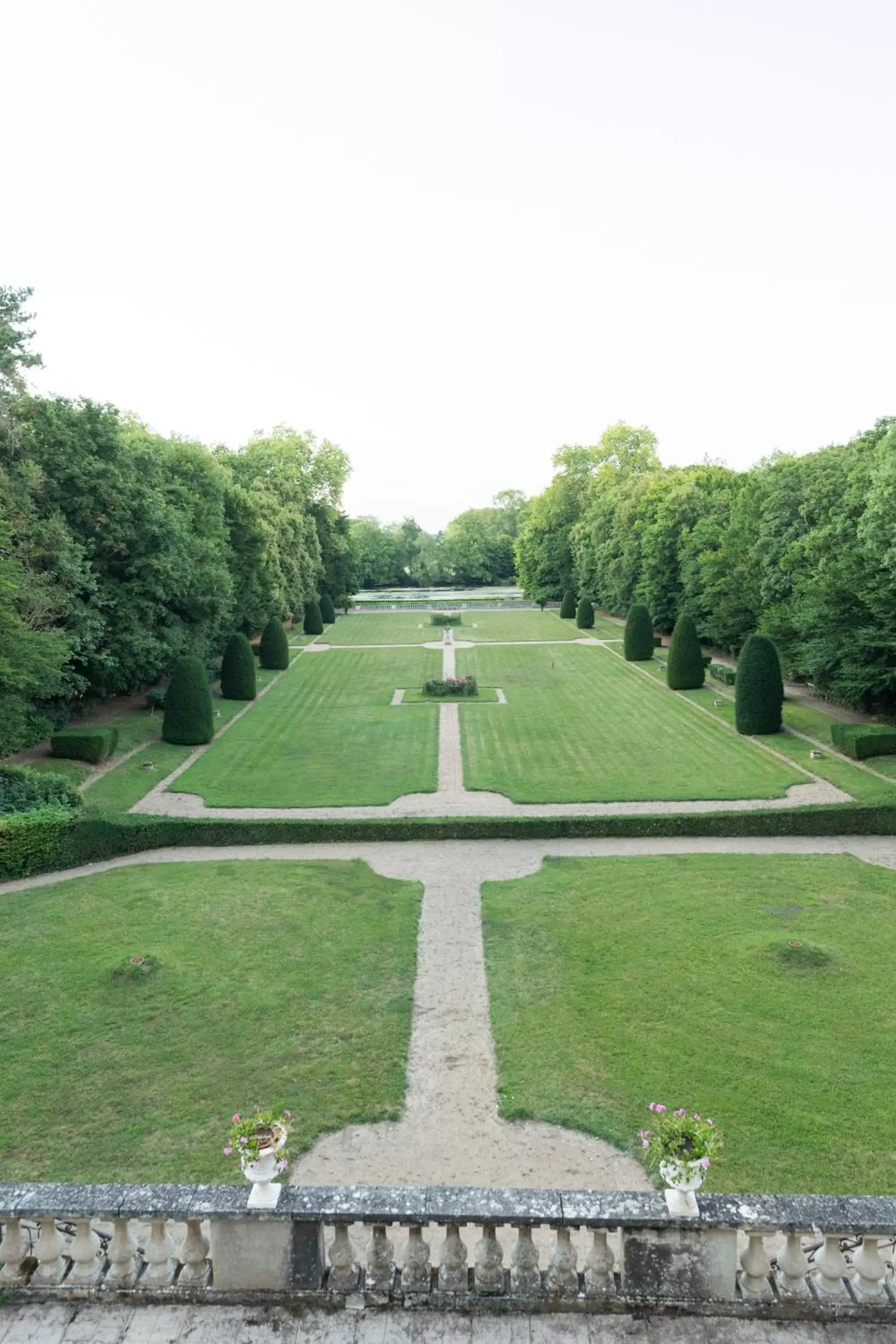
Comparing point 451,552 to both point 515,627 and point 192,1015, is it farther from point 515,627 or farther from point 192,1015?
point 192,1015

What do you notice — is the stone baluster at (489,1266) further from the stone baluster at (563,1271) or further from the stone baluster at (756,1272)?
the stone baluster at (756,1272)

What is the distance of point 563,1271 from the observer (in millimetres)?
5852

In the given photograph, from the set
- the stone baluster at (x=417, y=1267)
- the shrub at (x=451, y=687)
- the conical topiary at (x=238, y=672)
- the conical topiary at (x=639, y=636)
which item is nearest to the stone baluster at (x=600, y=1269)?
the stone baluster at (x=417, y=1267)

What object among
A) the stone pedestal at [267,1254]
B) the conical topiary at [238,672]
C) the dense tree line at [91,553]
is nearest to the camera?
the stone pedestal at [267,1254]

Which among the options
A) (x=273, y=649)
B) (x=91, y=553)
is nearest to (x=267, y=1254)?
(x=91, y=553)

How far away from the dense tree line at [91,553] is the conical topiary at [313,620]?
2186cm

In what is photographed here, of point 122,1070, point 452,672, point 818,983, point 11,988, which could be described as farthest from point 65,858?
point 452,672

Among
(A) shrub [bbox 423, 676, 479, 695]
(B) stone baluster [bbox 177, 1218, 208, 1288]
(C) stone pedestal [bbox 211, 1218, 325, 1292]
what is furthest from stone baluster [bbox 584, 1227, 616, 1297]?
(A) shrub [bbox 423, 676, 479, 695]

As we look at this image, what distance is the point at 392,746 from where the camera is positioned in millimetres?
32250

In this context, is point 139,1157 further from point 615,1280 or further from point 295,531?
point 295,531

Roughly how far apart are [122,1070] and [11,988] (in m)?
3.65

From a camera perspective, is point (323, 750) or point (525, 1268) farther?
point (323, 750)

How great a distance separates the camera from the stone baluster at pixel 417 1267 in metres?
5.84

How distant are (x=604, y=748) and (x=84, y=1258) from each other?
2692cm
